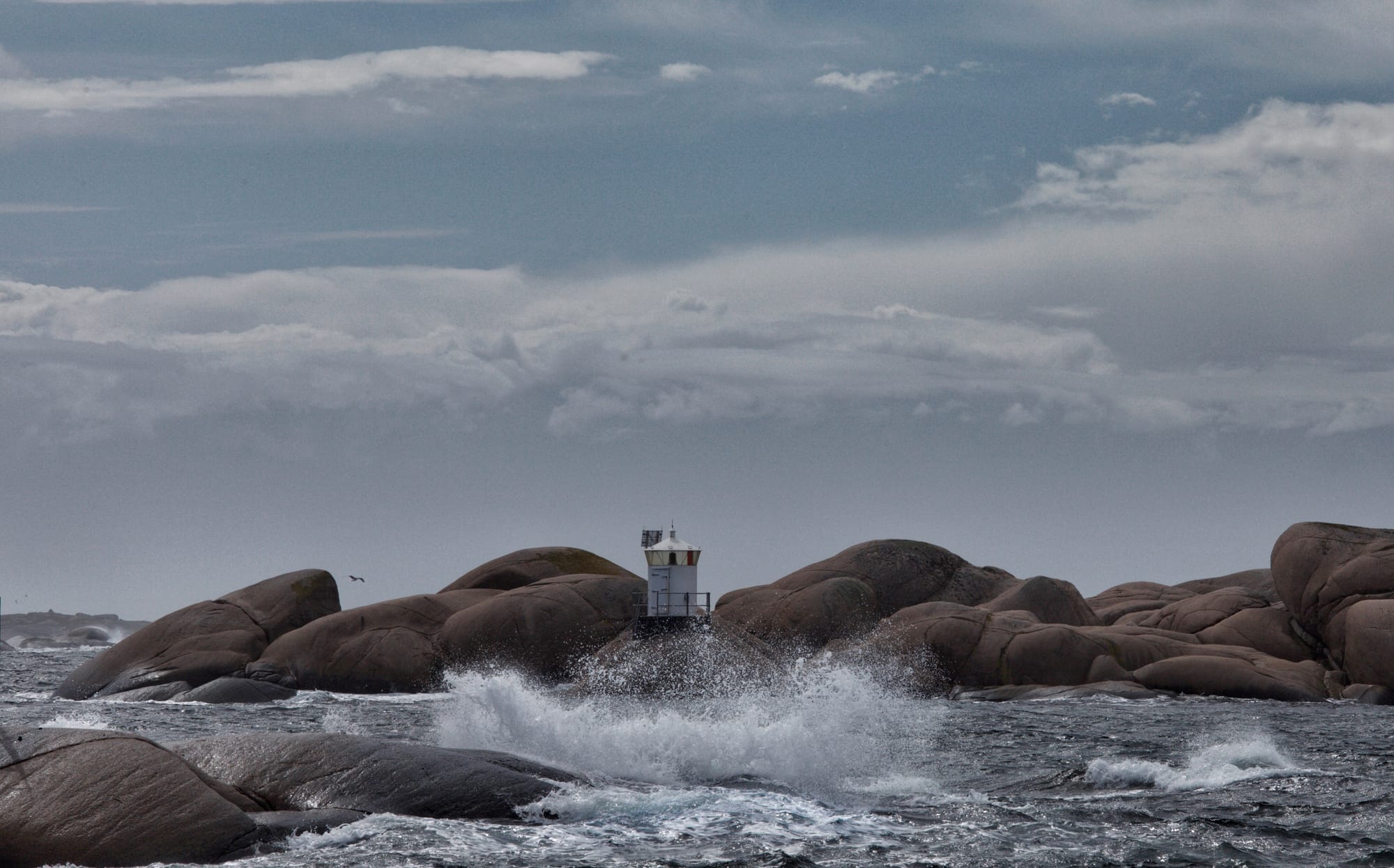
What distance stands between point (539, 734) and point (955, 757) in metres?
5.88

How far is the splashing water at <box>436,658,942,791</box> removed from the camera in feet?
49.6

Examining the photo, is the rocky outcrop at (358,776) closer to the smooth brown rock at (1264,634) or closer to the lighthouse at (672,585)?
the lighthouse at (672,585)

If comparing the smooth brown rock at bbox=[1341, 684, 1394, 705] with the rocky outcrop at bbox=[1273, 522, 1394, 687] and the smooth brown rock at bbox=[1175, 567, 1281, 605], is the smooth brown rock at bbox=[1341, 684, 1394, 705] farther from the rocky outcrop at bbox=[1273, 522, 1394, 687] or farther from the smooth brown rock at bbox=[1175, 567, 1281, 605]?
the smooth brown rock at bbox=[1175, 567, 1281, 605]

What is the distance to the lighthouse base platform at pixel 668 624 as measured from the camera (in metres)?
27.1

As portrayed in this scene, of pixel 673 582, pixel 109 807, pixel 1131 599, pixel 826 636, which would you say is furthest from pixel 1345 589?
pixel 109 807

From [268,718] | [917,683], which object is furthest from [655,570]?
[268,718]

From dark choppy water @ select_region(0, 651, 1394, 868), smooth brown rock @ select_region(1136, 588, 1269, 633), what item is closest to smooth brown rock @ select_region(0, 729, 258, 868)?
dark choppy water @ select_region(0, 651, 1394, 868)

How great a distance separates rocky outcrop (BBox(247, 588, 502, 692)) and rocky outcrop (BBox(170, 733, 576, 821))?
1683cm

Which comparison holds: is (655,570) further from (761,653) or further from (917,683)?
(917,683)

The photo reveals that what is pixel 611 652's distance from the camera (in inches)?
1070

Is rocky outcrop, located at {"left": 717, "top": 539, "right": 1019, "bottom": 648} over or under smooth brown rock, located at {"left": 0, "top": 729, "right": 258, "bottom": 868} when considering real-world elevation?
over

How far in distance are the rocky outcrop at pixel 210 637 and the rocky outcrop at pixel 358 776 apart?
18.3 m

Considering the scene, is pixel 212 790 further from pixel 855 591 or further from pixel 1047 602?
pixel 1047 602

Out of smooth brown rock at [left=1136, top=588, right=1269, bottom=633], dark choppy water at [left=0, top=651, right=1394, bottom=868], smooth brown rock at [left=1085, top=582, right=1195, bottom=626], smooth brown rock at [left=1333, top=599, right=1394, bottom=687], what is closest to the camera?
dark choppy water at [left=0, top=651, right=1394, bottom=868]
